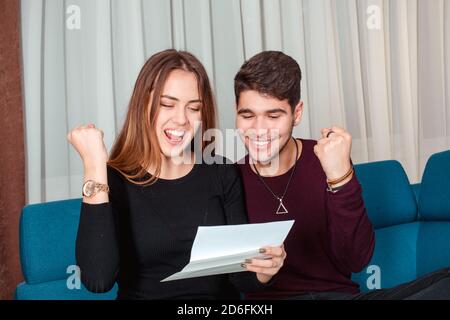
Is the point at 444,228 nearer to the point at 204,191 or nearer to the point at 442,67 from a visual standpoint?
the point at 204,191

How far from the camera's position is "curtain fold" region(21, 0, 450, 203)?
2.15 m

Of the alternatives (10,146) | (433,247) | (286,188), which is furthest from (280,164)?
(10,146)

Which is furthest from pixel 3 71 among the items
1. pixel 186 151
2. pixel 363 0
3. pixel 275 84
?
pixel 363 0

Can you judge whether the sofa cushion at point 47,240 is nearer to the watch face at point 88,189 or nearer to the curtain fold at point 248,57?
the watch face at point 88,189

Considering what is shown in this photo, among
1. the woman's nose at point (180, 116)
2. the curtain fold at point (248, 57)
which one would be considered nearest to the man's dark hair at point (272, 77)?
the woman's nose at point (180, 116)

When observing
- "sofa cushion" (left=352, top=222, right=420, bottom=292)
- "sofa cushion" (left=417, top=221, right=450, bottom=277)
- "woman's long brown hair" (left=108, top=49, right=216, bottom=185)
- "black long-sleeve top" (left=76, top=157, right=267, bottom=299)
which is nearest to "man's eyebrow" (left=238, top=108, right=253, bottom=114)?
"woman's long brown hair" (left=108, top=49, right=216, bottom=185)

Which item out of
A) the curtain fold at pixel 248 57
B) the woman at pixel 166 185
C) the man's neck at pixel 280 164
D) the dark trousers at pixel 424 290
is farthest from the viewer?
the curtain fold at pixel 248 57

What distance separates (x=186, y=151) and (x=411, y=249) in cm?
102

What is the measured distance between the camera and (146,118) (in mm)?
1446

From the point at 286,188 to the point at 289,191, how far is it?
0.01 metres

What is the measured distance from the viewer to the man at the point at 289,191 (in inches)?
60.6

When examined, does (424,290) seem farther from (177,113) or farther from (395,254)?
(395,254)

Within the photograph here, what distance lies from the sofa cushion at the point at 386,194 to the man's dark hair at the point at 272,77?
580 mm

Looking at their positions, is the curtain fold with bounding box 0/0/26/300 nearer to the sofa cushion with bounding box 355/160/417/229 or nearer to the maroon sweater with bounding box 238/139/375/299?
the maroon sweater with bounding box 238/139/375/299
